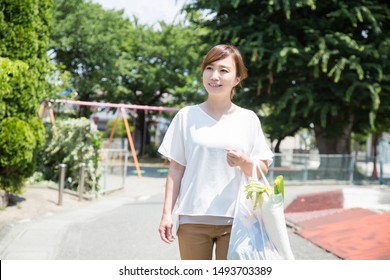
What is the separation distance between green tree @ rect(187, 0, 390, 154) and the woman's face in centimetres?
1628

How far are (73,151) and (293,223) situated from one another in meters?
7.18

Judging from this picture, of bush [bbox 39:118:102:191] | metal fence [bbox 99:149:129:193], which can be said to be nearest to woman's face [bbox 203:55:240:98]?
bush [bbox 39:118:102:191]

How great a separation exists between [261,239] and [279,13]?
1963cm

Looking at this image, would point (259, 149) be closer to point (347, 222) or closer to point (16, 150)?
point (347, 222)

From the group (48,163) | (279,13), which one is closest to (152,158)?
(279,13)

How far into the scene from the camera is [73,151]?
14305 mm

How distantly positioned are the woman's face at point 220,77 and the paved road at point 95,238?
4.04 m

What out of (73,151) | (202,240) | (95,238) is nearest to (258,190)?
(202,240)

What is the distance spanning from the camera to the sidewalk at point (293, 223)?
21.5 feet

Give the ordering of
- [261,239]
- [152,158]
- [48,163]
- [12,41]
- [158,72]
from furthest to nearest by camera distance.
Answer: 1. [152,158]
2. [158,72]
3. [48,163]
4. [12,41]
5. [261,239]

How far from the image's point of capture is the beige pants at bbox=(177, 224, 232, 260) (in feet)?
8.49

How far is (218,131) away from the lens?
8.29 ft

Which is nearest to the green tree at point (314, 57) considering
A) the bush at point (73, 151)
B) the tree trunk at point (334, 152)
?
the tree trunk at point (334, 152)
